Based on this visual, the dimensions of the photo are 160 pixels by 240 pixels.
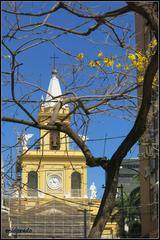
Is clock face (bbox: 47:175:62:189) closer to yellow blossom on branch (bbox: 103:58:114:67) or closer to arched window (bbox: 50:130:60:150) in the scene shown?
arched window (bbox: 50:130:60:150)

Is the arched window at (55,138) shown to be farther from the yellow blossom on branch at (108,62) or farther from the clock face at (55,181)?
the clock face at (55,181)

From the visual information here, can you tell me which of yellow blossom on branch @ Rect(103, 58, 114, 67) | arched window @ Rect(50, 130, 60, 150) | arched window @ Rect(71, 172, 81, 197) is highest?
arched window @ Rect(71, 172, 81, 197)

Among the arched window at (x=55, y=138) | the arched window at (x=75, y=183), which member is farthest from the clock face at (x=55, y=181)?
the arched window at (x=55, y=138)

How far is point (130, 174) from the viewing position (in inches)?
1464

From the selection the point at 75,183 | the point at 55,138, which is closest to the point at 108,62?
the point at 55,138

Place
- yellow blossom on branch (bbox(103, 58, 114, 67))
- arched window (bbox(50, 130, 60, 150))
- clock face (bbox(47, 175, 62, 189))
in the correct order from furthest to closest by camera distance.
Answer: clock face (bbox(47, 175, 62, 189))
arched window (bbox(50, 130, 60, 150))
yellow blossom on branch (bbox(103, 58, 114, 67))

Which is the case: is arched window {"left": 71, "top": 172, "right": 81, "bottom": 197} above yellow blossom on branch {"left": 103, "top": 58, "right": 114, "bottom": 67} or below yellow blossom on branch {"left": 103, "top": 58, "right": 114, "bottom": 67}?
above

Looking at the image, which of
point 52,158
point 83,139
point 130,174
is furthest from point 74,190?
point 83,139

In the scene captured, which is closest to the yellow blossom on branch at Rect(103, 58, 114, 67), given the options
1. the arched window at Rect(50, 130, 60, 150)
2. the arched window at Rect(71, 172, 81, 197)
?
the arched window at Rect(50, 130, 60, 150)

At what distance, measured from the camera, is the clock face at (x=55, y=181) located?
1711 inches

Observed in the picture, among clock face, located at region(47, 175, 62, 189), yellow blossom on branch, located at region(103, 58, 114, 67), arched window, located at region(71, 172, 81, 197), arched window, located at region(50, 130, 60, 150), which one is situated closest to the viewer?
yellow blossom on branch, located at region(103, 58, 114, 67)

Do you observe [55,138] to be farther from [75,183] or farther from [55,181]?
[75,183]

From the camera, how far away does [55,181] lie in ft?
145

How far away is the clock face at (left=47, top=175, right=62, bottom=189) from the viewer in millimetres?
43456
